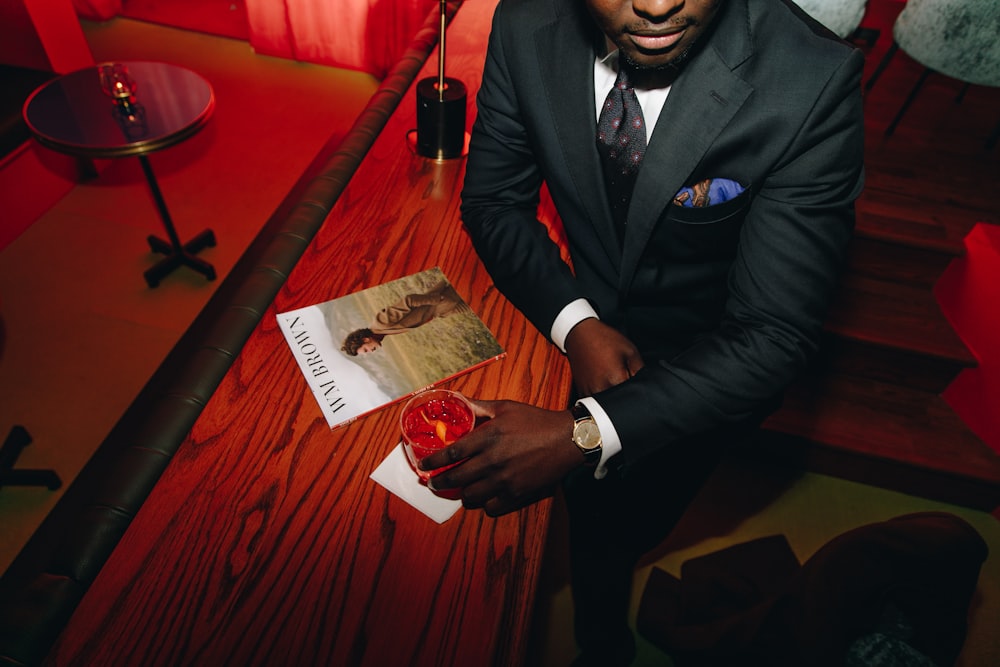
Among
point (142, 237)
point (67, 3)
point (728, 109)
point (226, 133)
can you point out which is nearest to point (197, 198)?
point (142, 237)

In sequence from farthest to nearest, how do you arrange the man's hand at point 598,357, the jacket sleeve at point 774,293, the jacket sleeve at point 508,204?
the jacket sleeve at point 508,204, the man's hand at point 598,357, the jacket sleeve at point 774,293

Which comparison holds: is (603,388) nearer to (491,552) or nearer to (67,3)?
(491,552)

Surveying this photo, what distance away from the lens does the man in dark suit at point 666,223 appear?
101 cm

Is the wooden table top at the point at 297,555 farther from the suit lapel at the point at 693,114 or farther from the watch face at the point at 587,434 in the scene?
the suit lapel at the point at 693,114

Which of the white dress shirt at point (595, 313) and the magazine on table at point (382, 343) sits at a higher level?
the white dress shirt at point (595, 313)

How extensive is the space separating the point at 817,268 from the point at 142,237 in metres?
3.44

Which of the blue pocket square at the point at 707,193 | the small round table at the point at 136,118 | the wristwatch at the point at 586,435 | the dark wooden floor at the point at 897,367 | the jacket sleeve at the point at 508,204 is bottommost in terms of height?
the dark wooden floor at the point at 897,367

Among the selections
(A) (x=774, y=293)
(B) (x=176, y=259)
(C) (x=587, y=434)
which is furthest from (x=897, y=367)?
(B) (x=176, y=259)

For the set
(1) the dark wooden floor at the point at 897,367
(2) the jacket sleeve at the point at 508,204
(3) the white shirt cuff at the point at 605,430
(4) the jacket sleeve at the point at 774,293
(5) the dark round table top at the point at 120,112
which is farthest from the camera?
(5) the dark round table top at the point at 120,112

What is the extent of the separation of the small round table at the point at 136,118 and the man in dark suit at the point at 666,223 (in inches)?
74.5

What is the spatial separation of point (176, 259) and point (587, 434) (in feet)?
9.02

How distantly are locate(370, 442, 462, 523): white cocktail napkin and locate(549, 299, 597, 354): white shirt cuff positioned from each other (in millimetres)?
437

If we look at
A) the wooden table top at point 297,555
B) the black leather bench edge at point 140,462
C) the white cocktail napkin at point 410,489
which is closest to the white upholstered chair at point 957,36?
the black leather bench edge at point 140,462

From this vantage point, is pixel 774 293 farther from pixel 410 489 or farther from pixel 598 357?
pixel 410 489
